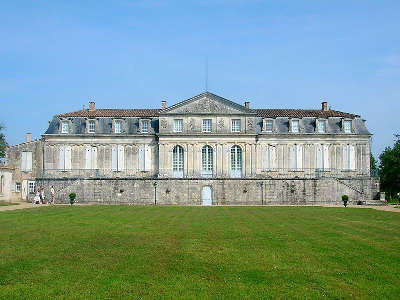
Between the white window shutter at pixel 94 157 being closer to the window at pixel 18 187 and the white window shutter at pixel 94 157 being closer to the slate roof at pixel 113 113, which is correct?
the slate roof at pixel 113 113

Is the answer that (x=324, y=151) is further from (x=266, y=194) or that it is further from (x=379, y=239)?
(x=379, y=239)

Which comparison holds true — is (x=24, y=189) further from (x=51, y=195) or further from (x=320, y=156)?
(x=320, y=156)

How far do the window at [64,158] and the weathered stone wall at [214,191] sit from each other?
15.1ft

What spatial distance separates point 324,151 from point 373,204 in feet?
25.4

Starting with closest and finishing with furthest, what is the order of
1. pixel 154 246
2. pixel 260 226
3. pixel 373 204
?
pixel 154 246 < pixel 260 226 < pixel 373 204

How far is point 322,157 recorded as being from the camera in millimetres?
47438

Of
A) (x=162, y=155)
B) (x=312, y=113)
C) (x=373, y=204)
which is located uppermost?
(x=312, y=113)

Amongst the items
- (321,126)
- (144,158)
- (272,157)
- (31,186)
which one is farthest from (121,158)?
(321,126)

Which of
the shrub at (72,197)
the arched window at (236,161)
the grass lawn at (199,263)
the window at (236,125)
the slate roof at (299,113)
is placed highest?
the slate roof at (299,113)

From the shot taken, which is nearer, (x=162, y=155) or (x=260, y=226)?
(x=260, y=226)

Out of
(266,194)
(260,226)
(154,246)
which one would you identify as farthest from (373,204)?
(154,246)

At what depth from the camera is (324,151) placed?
47531 millimetres

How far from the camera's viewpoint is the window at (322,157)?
4731 cm

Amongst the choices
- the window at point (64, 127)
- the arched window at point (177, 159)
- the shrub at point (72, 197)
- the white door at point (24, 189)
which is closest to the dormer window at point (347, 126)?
the arched window at point (177, 159)
